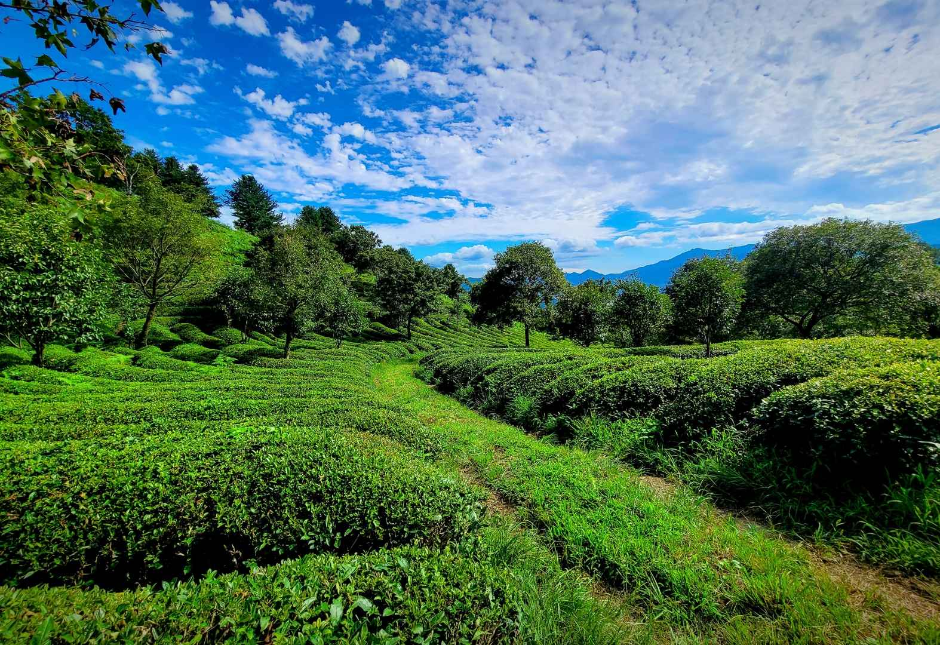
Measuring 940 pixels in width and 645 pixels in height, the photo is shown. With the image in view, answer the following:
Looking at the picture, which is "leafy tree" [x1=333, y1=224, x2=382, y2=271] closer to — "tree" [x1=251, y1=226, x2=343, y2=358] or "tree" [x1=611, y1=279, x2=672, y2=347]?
"tree" [x1=251, y1=226, x2=343, y2=358]

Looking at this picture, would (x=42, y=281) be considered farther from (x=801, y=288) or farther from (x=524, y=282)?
(x=801, y=288)

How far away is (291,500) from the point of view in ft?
11.6

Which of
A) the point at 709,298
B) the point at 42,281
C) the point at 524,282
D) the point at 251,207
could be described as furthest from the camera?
the point at 251,207

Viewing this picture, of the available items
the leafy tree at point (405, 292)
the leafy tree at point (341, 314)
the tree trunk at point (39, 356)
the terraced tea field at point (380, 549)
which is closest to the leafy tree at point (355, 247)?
the leafy tree at point (405, 292)

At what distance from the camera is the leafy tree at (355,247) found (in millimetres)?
69356

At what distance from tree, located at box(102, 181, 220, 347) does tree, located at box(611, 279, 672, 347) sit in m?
33.9

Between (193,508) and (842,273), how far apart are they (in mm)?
35003

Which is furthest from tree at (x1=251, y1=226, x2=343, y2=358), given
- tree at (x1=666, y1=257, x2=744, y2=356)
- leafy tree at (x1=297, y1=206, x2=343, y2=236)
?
leafy tree at (x1=297, y1=206, x2=343, y2=236)

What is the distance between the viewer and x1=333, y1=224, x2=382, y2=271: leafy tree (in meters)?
69.4

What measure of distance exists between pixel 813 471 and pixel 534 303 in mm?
27442

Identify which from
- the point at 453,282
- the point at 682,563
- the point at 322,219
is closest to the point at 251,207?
the point at 322,219

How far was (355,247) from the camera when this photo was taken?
70375mm

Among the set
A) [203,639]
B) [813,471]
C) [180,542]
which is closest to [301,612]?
[203,639]

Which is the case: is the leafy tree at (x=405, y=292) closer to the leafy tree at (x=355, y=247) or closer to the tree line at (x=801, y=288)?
the tree line at (x=801, y=288)
